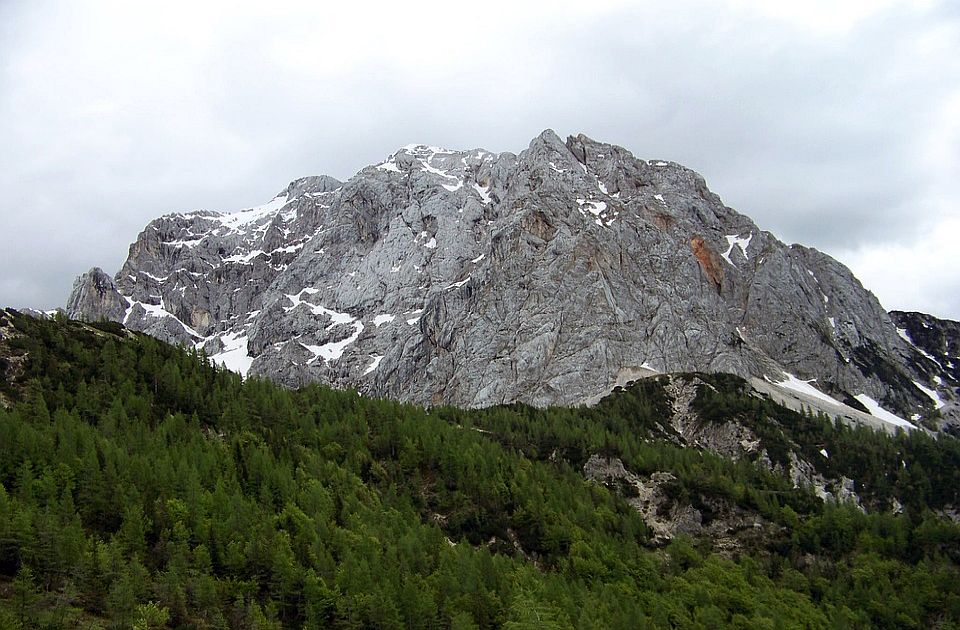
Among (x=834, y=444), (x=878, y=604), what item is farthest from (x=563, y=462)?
(x=834, y=444)

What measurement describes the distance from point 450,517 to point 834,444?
93.3 meters

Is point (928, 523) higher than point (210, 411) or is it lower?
lower

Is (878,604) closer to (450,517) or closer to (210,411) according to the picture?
(450,517)

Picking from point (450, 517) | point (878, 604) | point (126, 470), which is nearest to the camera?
point (126, 470)

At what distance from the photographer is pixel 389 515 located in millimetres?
90750

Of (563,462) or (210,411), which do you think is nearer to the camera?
(210,411)

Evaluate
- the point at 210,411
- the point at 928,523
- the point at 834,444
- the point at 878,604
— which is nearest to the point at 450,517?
the point at 210,411

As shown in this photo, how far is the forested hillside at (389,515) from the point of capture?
204 ft

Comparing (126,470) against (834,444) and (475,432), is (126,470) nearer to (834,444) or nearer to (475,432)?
(475,432)

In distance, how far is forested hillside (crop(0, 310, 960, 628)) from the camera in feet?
204

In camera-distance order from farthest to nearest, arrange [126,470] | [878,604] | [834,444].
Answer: [834,444] < [878,604] < [126,470]

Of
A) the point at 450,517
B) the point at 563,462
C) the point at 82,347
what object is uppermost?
the point at 82,347

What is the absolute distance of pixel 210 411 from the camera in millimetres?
108562

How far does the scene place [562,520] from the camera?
332 ft
